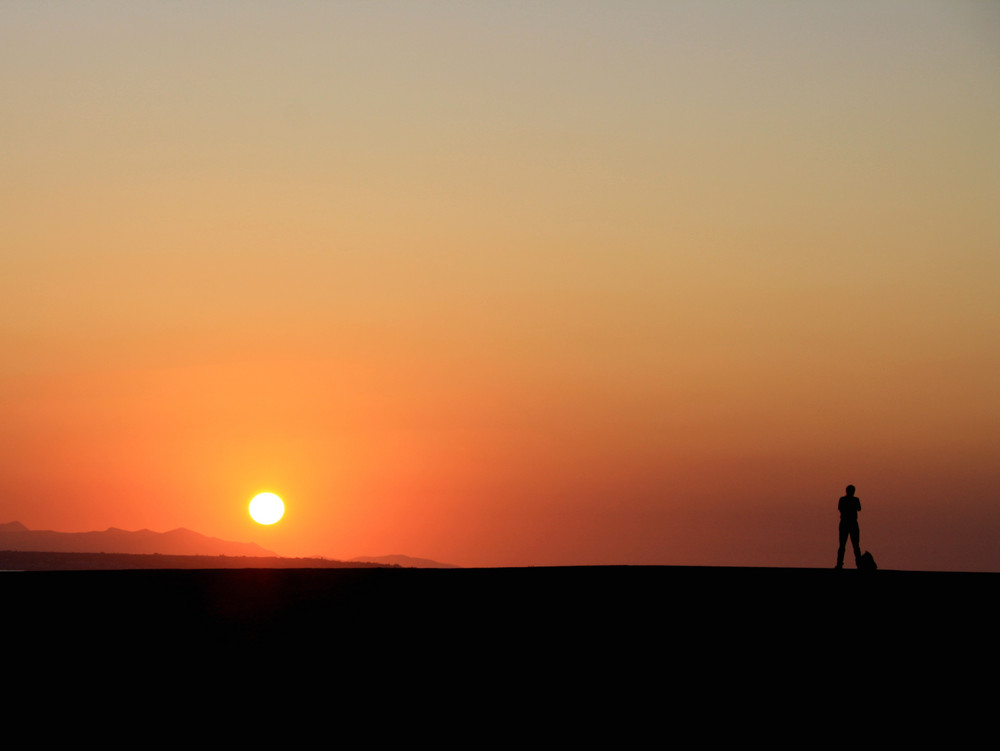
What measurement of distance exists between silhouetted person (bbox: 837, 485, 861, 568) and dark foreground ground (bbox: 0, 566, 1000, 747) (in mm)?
4755

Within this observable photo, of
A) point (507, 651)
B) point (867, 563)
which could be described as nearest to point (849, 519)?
point (867, 563)

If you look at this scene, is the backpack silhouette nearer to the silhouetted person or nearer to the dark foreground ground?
the silhouetted person

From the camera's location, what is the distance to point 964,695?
13109mm

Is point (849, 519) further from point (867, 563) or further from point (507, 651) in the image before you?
point (507, 651)

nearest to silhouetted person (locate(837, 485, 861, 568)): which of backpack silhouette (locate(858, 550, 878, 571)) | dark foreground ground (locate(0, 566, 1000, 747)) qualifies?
backpack silhouette (locate(858, 550, 878, 571))

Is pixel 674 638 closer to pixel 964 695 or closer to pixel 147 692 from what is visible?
pixel 964 695

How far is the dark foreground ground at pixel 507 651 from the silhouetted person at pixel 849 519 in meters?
4.76

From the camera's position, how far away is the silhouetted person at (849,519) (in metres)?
26.5

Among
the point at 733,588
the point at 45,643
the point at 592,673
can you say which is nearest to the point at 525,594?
the point at 733,588

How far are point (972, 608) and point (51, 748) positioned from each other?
46.1ft

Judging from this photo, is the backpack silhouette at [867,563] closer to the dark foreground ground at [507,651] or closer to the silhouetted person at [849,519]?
the silhouetted person at [849,519]

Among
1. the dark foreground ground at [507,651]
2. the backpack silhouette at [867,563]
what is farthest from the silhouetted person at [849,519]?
the dark foreground ground at [507,651]

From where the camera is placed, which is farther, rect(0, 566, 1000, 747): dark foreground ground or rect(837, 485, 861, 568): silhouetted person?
rect(837, 485, 861, 568): silhouetted person

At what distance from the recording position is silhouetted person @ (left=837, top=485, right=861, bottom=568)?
2647cm
